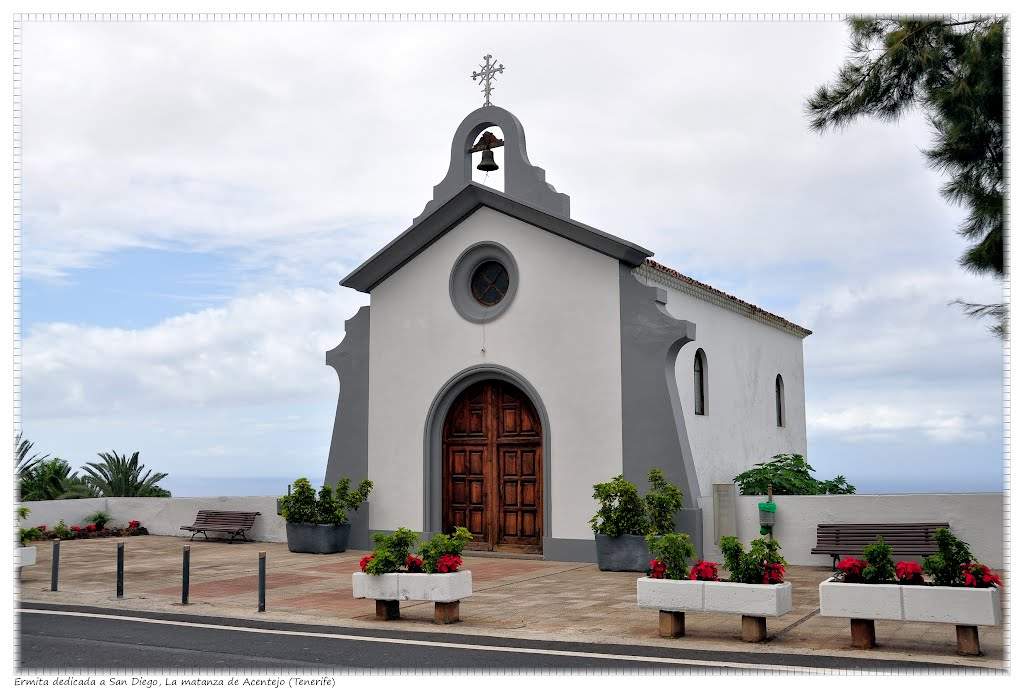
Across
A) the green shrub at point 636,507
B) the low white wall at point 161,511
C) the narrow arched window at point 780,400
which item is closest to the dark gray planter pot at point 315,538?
the low white wall at point 161,511

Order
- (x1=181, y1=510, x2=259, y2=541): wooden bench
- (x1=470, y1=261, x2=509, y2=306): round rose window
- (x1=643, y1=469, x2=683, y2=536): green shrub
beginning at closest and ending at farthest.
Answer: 1. (x1=643, y1=469, x2=683, y2=536): green shrub
2. (x1=470, y1=261, x2=509, y2=306): round rose window
3. (x1=181, y1=510, x2=259, y2=541): wooden bench

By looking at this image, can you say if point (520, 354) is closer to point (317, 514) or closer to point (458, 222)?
point (458, 222)

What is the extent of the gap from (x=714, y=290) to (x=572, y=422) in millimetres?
4851

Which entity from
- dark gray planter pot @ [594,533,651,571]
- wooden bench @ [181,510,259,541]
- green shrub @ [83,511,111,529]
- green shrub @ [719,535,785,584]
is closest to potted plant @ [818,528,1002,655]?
green shrub @ [719,535,785,584]

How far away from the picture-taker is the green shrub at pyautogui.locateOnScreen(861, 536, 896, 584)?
9.92 meters

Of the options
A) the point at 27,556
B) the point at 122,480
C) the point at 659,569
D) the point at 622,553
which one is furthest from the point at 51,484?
the point at 659,569

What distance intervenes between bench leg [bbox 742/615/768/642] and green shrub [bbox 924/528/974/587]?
1744 mm

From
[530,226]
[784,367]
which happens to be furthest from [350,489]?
[784,367]

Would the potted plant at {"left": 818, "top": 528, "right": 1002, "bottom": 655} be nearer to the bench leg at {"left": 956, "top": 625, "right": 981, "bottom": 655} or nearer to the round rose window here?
the bench leg at {"left": 956, "top": 625, "right": 981, "bottom": 655}

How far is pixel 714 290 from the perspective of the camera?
816 inches

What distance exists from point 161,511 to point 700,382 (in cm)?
1316

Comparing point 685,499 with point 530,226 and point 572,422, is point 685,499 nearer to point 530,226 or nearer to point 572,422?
point 572,422

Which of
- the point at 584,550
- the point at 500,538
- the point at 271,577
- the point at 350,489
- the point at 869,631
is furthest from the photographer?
the point at 350,489

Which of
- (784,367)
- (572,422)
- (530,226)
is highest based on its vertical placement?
(530,226)
